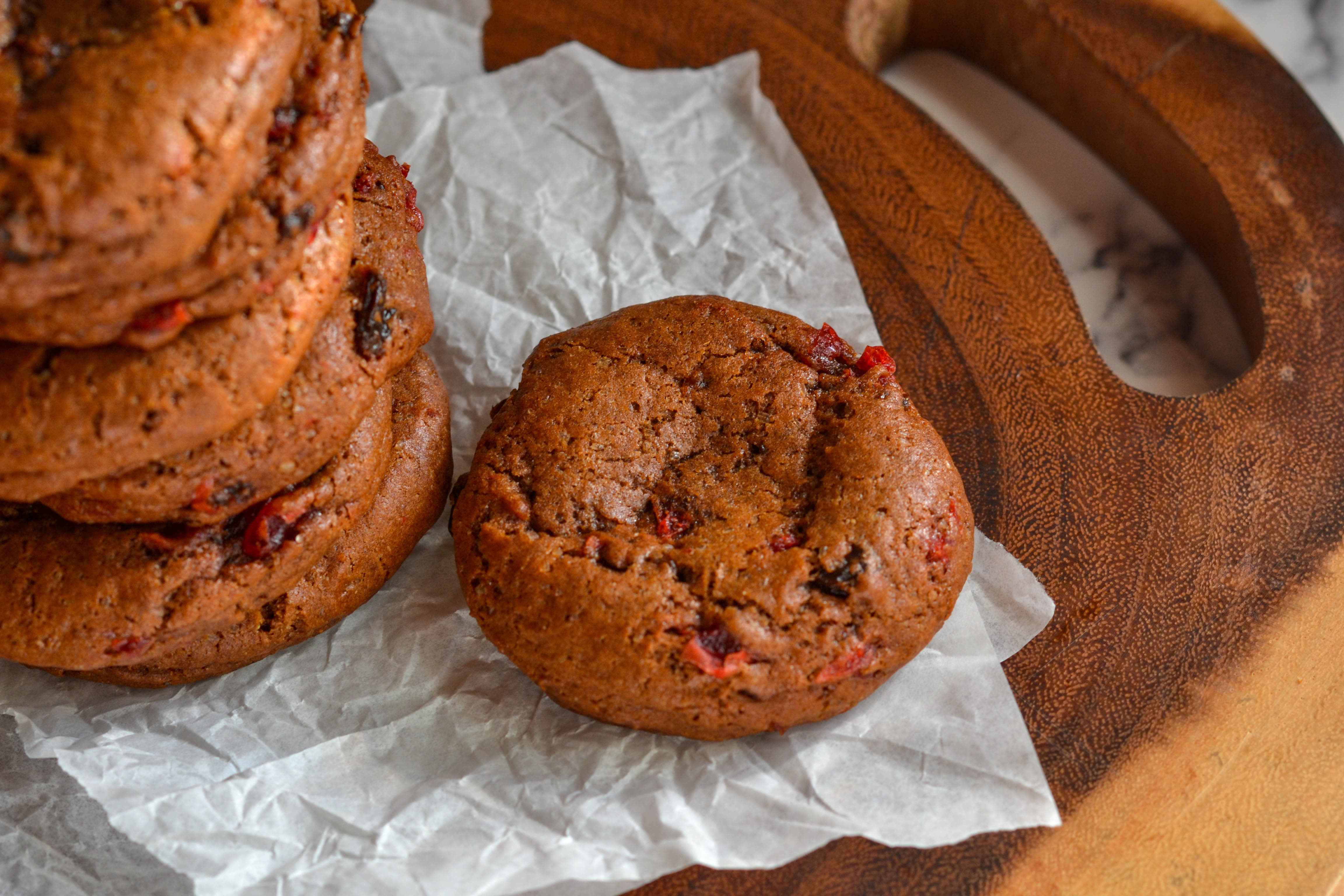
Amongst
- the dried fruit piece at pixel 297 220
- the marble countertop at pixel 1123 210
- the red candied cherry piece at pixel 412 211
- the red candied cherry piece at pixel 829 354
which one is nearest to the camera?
the dried fruit piece at pixel 297 220

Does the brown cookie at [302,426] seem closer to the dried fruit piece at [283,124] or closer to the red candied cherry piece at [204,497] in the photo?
the red candied cherry piece at [204,497]

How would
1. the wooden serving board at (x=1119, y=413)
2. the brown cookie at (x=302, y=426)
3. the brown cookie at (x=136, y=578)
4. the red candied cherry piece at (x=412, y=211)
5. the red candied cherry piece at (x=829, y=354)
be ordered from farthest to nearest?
the red candied cherry piece at (x=829, y=354)
the red candied cherry piece at (x=412, y=211)
the wooden serving board at (x=1119, y=413)
the brown cookie at (x=136, y=578)
the brown cookie at (x=302, y=426)

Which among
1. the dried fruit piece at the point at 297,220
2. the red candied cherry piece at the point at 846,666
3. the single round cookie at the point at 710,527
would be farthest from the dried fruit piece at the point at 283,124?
the red candied cherry piece at the point at 846,666

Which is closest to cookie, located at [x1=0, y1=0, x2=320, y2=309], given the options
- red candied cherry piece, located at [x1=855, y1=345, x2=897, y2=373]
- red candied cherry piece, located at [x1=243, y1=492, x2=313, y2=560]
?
red candied cherry piece, located at [x1=243, y1=492, x2=313, y2=560]

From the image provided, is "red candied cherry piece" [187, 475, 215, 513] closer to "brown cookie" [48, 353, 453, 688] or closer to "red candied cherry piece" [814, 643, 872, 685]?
"brown cookie" [48, 353, 453, 688]

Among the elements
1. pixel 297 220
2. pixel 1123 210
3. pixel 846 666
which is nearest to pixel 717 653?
pixel 846 666

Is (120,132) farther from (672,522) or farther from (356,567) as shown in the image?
(672,522)
